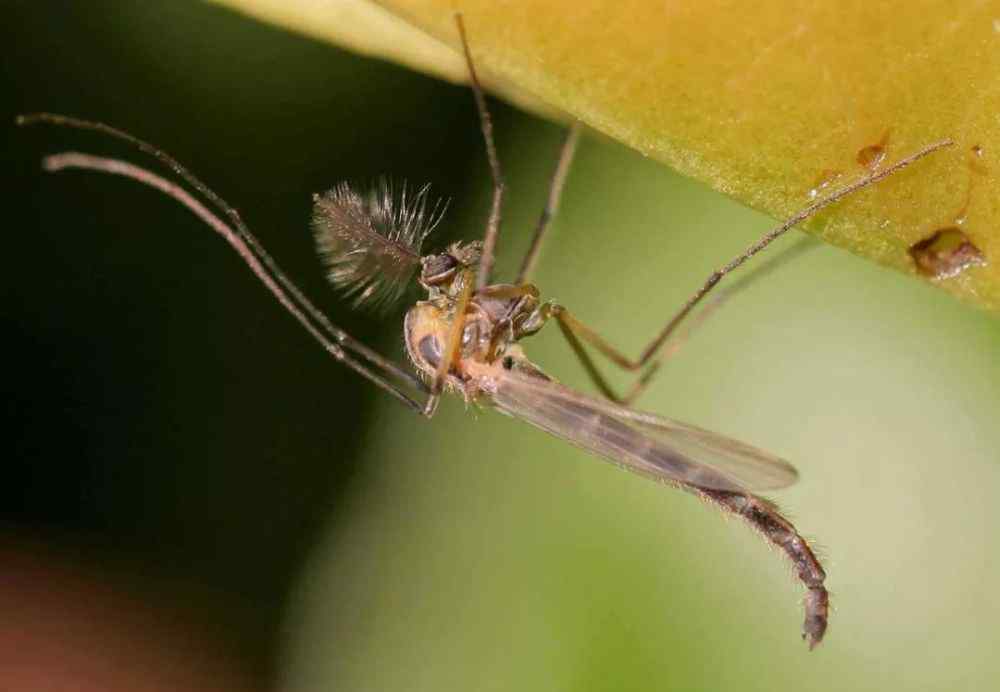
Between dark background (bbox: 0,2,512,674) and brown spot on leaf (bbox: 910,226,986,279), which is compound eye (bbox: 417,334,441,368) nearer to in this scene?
dark background (bbox: 0,2,512,674)

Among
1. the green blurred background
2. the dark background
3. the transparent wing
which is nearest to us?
the transparent wing

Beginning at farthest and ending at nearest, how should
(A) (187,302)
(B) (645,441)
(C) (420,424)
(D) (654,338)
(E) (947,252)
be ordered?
1. (A) (187,302)
2. (C) (420,424)
3. (D) (654,338)
4. (B) (645,441)
5. (E) (947,252)

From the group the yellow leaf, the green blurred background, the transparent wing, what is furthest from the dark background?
the yellow leaf

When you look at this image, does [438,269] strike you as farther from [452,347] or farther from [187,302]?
[187,302]

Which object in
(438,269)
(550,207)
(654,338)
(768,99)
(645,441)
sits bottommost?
(645,441)

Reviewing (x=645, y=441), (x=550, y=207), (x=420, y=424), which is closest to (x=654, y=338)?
(x=550, y=207)

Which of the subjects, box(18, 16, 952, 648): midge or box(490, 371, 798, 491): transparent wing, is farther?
box(18, 16, 952, 648): midge

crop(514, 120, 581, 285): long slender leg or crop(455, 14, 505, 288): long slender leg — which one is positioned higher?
crop(514, 120, 581, 285): long slender leg

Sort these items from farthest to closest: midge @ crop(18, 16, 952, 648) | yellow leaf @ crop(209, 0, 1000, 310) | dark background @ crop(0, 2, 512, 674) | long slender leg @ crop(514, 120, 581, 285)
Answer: dark background @ crop(0, 2, 512, 674) → long slender leg @ crop(514, 120, 581, 285) → midge @ crop(18, 16, 952, 648) → yellow leaf @ crop(209, 0, 1000, 310)
